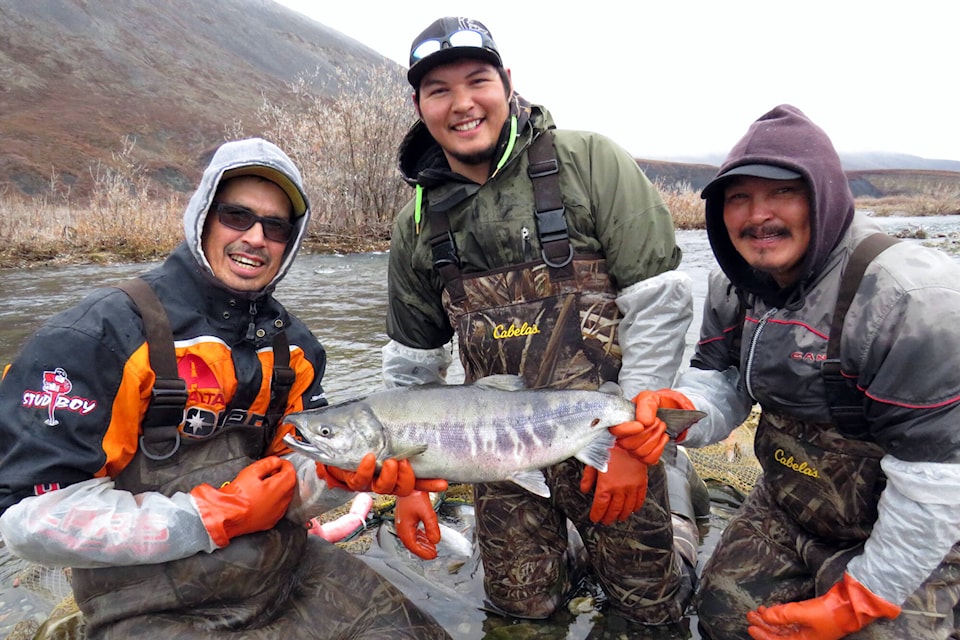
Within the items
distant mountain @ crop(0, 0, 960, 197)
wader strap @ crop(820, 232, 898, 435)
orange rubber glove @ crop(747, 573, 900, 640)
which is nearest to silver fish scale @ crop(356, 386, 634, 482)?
wader strap @ crop(820, 232, 898, 435)

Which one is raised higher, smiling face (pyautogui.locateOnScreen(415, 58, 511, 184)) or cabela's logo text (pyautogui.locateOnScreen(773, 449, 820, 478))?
smiling face (pyautogui.locateOnScreen(415, 58, 511, 184))

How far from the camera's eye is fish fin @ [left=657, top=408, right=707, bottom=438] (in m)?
2.90

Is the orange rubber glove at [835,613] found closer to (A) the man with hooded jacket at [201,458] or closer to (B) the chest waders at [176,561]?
(A) the man with hooded jacket at [201,458]

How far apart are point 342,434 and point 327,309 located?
10.1 metres

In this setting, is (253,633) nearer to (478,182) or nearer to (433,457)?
(433,457)

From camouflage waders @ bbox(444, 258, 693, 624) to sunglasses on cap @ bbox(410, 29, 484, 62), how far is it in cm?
118

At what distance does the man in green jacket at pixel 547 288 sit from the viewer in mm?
3223

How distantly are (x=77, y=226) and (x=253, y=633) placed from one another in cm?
2161

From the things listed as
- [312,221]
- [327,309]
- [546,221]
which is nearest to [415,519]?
[546,221]

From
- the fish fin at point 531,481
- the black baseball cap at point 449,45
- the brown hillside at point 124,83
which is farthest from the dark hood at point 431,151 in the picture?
the brown hillside at point 124,83

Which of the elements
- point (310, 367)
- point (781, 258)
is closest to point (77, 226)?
point (310, 367)

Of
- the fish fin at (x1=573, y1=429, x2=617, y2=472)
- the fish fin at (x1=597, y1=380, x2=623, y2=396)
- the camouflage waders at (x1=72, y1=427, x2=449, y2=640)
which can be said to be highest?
the fish fin at (x1=597, y1=380, x2=623, y2=396)

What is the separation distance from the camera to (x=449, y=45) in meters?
3.12

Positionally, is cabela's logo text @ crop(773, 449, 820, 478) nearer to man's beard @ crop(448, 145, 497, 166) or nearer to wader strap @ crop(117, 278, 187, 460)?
man's beard @ crop(448, 145, 497, 166)
